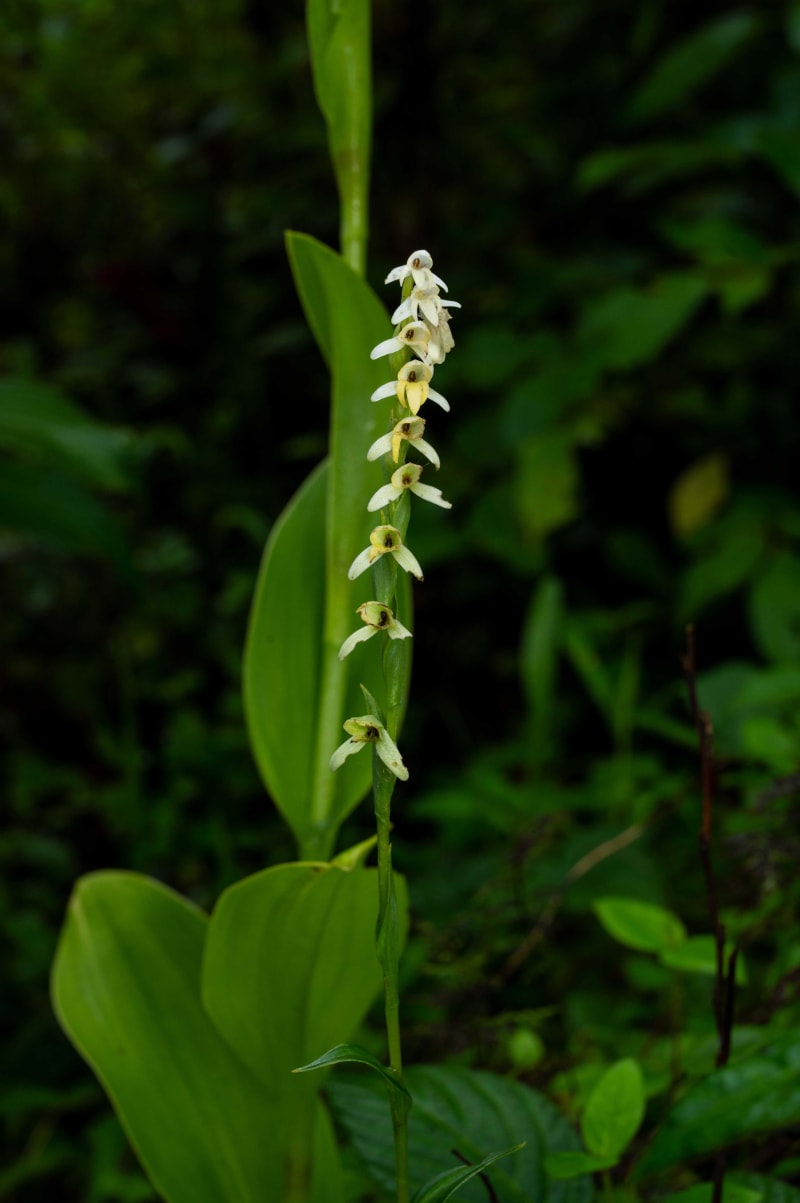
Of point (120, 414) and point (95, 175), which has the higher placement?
point (95, 175)

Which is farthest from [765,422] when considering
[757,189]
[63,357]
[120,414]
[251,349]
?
[63,357]

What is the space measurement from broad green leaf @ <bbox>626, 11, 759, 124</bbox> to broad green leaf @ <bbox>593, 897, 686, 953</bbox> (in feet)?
4.69

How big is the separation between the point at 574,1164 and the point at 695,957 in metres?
0.16

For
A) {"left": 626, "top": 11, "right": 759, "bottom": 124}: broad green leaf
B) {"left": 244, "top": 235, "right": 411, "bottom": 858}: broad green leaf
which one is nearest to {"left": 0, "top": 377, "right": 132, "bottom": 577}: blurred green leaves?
{"left": 244, "top": 235, "right": 411, "bottom": 858}: broad green leaf

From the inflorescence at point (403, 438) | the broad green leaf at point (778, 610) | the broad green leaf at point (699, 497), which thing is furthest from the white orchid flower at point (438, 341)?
the broad green leaf at point (699, 497)

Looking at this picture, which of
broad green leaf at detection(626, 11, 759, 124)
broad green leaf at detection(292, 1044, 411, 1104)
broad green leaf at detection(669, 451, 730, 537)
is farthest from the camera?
broad green leaf at detection(669, 451, 730, 537)

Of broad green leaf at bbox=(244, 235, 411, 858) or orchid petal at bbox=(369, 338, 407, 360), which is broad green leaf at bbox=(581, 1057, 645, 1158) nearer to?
broad green leaf at bbox=(244, 235, 411, 858)

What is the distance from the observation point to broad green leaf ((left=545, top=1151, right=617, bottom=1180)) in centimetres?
49

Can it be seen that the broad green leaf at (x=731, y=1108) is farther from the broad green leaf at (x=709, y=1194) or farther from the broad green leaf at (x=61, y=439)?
the broad green leaf at (x=61, y=439)

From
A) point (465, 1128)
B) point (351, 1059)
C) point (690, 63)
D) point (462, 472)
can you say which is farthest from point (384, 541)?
point (690, 63)

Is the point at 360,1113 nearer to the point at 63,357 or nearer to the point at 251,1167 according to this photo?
the point at 251,1167

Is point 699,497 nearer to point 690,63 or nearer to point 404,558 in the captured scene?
point 690,63

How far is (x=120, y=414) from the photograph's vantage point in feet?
7.50

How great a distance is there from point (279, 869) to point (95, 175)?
2.43m
